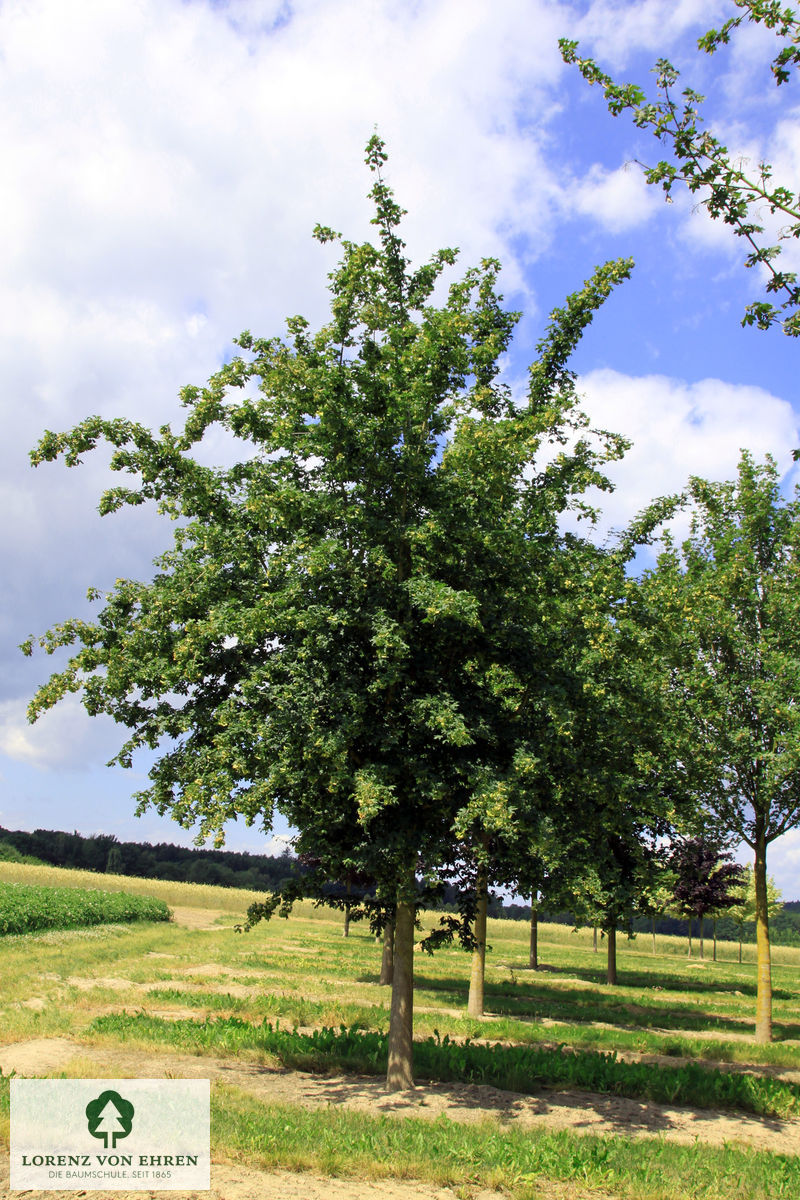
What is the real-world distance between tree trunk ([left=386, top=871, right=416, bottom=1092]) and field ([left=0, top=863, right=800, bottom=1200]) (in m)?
0.33

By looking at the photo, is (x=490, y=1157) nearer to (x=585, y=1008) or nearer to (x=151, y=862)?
(x=585, y=1008)

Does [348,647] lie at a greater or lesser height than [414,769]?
greater

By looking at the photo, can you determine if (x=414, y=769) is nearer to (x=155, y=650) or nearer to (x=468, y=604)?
(x=468, y=604)

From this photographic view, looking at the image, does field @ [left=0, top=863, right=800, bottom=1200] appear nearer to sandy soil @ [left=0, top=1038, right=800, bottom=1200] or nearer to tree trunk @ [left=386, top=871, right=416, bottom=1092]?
sandy soil @ [left=0, top=1038, right=800, bottom=1200]

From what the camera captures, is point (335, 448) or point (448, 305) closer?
point (335, 448)

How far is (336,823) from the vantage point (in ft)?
34.8

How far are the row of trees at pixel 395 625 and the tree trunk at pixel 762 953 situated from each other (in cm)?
718

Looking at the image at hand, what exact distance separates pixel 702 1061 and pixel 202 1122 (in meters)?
10.7

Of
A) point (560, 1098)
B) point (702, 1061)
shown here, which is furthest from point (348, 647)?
point (702, 1061)

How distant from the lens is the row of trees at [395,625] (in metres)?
9.88

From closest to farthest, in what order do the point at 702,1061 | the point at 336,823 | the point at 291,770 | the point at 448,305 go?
the point at 291,770 < the point at 336,823 < the point at 448,305 < the point at 702,1061

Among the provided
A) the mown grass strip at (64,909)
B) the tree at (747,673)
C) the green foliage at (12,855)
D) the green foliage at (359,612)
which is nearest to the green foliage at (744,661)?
the tree at (747,673)

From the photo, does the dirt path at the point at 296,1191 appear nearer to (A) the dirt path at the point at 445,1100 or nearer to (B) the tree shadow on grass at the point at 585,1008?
(A) the dirt path at the point at 445,1100

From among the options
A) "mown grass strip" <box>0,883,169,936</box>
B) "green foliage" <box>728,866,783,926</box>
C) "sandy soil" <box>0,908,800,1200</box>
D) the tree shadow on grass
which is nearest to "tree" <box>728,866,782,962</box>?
"green foliage" <box>728,866,783,926</box>
